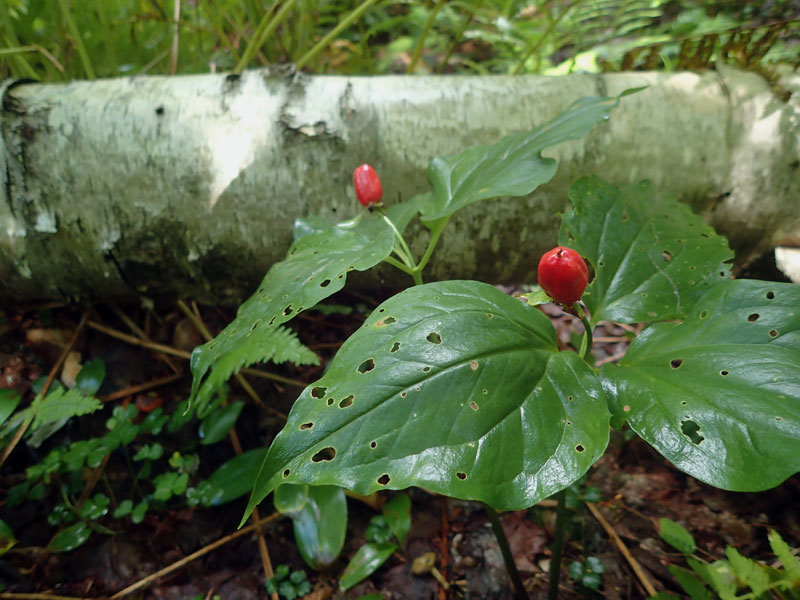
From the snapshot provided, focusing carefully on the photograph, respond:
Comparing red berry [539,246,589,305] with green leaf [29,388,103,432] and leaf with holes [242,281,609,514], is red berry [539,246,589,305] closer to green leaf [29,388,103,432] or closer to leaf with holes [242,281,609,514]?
leaf with holes [242,281,609,514]

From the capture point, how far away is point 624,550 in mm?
1269

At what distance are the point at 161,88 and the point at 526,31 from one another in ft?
6.58

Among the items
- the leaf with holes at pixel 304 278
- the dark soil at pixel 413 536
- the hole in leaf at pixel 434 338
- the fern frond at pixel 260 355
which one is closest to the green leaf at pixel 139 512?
the dark soil at pixel 413 536

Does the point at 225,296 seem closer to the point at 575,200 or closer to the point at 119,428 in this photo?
the point at 119,428

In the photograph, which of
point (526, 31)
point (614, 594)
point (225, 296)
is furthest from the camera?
point (526, 31)

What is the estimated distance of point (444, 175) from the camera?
1.21 m

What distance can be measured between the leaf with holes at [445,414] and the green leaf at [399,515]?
0.76 meters

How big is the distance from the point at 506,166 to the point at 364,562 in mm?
1177

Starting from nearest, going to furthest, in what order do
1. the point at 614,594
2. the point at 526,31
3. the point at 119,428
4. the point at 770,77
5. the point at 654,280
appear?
the point at 654,280
the point at 614,594
the point at 119,428
the point at 770,77
the point at 526,31

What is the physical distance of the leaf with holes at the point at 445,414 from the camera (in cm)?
69

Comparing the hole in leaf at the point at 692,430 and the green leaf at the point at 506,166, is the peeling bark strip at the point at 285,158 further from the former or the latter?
the hole in leaf at the point at 692,430

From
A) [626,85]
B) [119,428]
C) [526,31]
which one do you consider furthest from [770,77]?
[119,428]

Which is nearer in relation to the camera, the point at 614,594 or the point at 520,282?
the point at 614,594

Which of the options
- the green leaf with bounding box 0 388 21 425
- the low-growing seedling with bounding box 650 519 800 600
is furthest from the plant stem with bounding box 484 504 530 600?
the green leaf with bounding box 0 388 21 425
